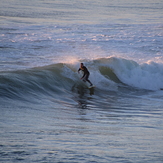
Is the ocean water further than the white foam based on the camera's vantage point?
No

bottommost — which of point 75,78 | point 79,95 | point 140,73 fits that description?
point 79,95

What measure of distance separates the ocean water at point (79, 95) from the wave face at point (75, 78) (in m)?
0.04

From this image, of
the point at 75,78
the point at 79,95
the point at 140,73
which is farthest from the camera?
the point at 140,73

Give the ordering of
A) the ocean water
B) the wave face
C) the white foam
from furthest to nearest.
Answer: the white foam
the wave face
the ocean water

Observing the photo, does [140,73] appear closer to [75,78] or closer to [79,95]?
[75,78]

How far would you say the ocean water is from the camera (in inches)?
200

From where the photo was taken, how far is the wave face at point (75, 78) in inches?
478

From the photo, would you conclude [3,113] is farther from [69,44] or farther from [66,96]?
[69,44]

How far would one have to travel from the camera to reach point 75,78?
52.1 feet

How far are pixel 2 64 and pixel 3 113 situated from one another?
1077 centimetres

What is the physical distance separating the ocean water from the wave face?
4 centimetres

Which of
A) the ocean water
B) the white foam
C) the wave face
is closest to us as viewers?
the ocean water

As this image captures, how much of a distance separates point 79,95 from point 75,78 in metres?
2.39

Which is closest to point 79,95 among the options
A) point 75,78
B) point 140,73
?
point 75,78
